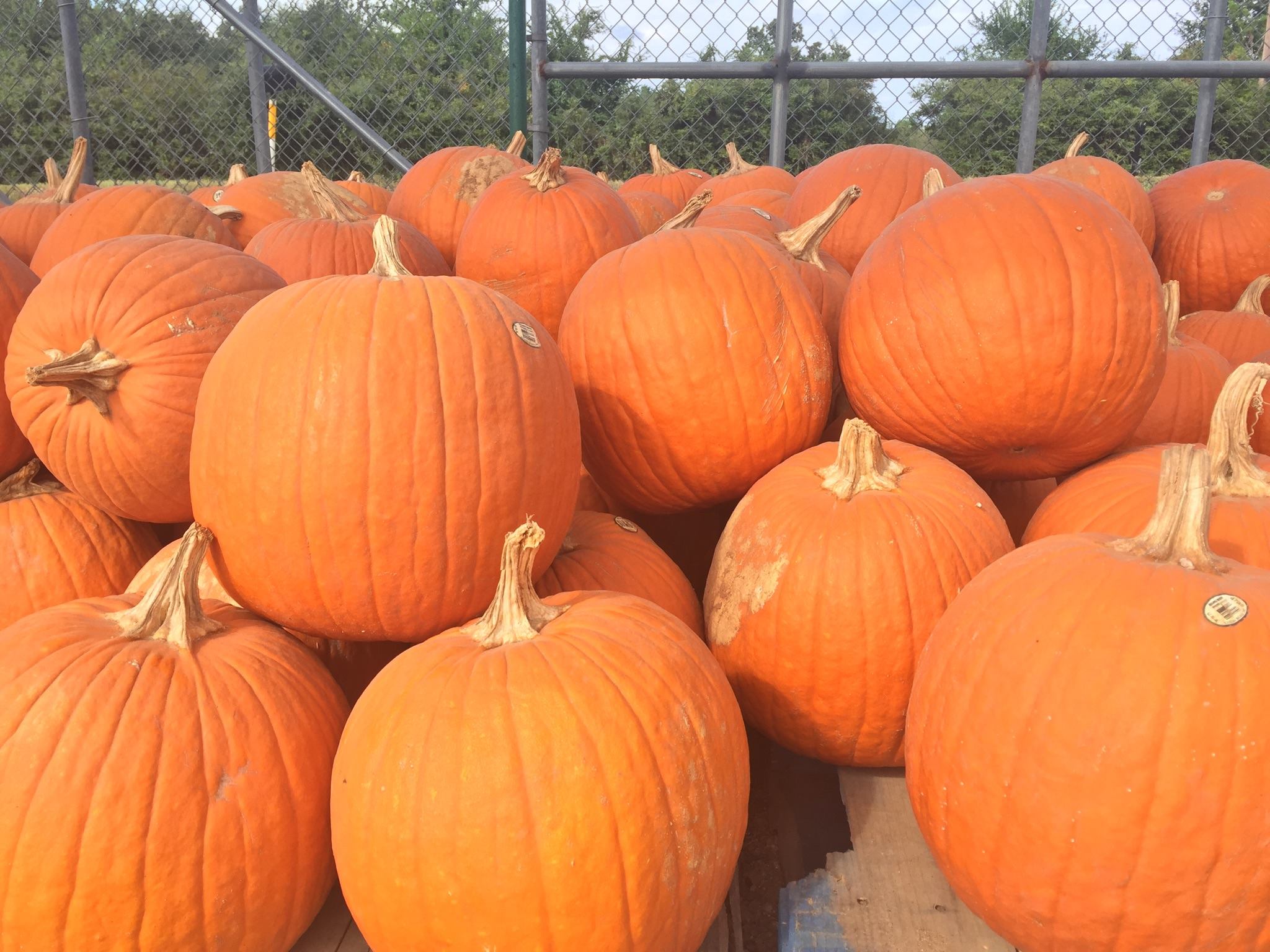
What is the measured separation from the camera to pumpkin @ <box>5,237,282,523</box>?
1.88 meters

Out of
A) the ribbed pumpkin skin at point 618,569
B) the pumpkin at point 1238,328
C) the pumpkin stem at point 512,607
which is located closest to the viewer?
the pumpkin stem at point 512,607

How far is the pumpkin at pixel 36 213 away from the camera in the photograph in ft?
10.9

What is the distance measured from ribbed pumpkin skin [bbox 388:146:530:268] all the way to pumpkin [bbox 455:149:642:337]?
2.53 ft

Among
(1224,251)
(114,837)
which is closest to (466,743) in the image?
(114,837)

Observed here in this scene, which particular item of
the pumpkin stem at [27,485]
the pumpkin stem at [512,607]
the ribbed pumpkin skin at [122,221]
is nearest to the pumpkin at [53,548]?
the pumpkin stem at [27,485]

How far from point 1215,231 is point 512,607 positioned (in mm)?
3214

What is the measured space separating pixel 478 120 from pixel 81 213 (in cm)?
455

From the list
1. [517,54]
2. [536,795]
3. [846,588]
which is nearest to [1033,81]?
[517,54]

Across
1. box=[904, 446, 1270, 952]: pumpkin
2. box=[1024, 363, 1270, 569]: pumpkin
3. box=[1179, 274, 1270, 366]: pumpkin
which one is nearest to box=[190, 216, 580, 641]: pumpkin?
box=[904, 446, 1270, 952]: pumpkin

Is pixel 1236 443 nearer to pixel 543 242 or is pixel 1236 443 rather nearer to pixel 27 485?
pixel 543 242

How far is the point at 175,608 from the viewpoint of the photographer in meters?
1.57

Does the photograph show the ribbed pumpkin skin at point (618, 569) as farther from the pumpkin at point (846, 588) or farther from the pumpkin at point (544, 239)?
the pumpkin at point (544, 239)

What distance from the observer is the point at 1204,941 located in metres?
1.31

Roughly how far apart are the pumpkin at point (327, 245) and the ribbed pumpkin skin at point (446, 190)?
1.99 feet
